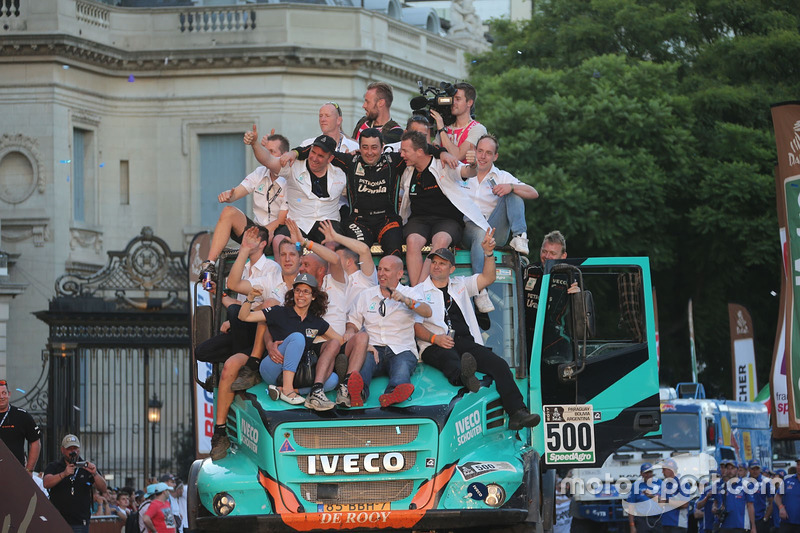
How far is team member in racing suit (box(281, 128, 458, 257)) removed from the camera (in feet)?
51.2

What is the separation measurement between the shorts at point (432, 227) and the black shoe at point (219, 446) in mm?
2564

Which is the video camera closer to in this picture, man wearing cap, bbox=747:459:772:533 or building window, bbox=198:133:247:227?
man wearing cap, bbox=747:459:772:533

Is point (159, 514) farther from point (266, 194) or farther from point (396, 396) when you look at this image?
point (396, 396)

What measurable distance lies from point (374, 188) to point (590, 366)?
2.66 metres

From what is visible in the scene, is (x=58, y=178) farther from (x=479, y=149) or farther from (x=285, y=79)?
(x=479, y=149)

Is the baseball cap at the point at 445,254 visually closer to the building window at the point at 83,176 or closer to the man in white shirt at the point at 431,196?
the man in white shirt at the point at 431,196

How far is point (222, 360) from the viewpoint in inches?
586

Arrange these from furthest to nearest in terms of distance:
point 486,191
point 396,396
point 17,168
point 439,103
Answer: point 17,168
point 439,103
point 486,191
point 396,396

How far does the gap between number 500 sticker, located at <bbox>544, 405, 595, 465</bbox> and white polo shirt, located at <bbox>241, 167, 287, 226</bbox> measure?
126 inches

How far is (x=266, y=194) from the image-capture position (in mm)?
16344

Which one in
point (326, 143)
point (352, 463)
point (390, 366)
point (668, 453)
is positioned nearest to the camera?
point (352, 463)

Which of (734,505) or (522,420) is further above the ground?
(522,420)

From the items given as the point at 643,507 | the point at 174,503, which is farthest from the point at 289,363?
the point at 643,507

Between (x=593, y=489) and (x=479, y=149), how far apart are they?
12.0 m
